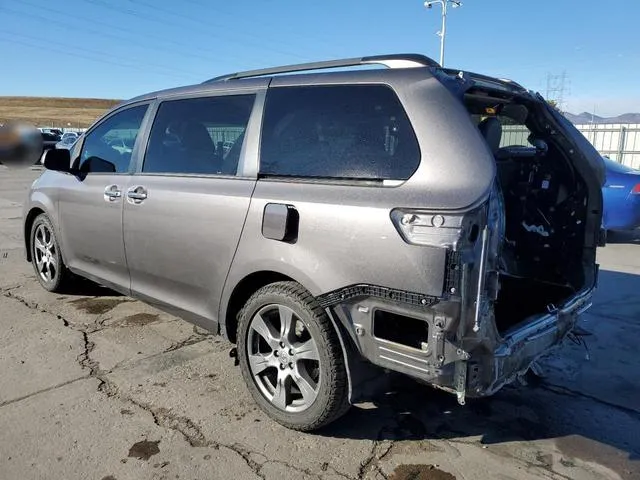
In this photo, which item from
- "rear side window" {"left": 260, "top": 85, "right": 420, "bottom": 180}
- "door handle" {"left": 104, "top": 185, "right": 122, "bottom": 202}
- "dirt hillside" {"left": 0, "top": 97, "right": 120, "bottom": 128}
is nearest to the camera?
"rear side window" {"left": 260, "top": 85, "right": 420, "bottom": 180}

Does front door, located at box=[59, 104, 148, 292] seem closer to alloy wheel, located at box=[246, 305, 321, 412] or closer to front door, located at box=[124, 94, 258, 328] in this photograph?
front door, located at box=[124, 94, 258, 328]

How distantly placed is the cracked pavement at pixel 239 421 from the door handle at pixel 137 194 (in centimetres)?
118

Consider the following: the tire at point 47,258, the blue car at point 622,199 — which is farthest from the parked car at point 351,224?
the blue car at point 622,199

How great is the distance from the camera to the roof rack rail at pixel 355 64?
9.13 ft

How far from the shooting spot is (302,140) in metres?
3.04

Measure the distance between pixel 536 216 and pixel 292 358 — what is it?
2.07 m

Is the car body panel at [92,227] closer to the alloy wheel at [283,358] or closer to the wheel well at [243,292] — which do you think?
the wheel well at [243,292]

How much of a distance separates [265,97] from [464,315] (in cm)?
181

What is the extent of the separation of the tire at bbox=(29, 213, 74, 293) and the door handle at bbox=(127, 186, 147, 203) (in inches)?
62.1

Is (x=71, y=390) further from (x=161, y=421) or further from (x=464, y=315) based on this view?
(x=464, y=315)

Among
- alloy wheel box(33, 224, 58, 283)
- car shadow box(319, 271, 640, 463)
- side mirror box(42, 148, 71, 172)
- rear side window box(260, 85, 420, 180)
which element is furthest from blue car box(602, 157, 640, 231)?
alloy wheel box(33, 224, 58, 283)

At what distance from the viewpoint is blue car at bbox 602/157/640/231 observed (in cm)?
839

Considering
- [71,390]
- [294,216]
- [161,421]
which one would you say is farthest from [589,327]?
[71,390]

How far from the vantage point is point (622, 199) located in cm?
845
